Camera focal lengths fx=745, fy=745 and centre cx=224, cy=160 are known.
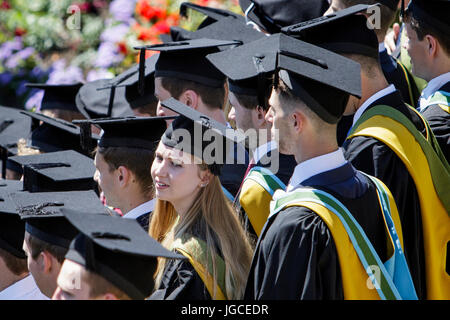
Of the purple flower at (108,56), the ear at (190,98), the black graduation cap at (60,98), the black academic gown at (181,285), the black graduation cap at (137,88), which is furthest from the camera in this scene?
the purple flower at (108,56)

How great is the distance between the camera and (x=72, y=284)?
8.59 ft

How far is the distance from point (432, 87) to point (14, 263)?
2292 millimetres

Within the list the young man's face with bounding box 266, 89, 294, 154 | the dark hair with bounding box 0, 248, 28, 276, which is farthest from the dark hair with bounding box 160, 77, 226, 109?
the young man's face with bounding box 266, 89, 294, 154

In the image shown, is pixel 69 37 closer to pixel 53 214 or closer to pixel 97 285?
pixel 53 214

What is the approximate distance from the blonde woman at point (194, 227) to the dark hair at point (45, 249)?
404 mm

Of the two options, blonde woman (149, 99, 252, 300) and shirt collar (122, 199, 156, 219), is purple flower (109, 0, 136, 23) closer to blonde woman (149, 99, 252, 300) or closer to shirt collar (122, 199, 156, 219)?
shirt collar (122, 199, 156, 219)

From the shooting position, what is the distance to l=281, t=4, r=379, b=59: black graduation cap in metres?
3.46

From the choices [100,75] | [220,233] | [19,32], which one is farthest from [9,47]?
[220,233]

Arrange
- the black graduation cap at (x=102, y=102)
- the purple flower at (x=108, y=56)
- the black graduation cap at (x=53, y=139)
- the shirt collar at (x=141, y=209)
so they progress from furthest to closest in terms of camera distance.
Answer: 1. the purple flower at (x=108, y=56)
2. the black graduation cap at (x=102, y=102)
3. the black graduation cap at (x=53, y=139)
4. the shirt collar at (x=141, y=209)

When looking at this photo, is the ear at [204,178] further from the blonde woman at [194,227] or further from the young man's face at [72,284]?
the young man's face at [72,284]

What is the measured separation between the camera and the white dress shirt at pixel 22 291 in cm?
341

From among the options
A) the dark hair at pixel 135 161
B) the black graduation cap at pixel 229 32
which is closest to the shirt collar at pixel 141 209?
the dark hair at pixel 135 161
